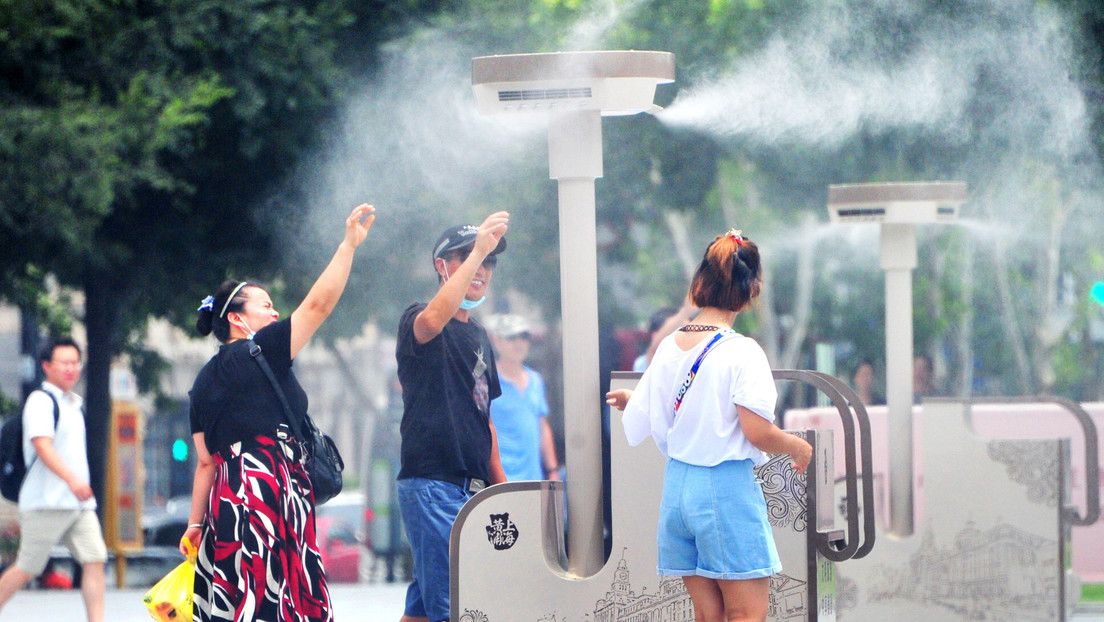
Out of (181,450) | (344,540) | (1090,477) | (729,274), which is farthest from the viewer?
(181,450)

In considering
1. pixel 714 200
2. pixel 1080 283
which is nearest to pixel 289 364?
pixel 714 200

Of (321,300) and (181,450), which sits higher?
(321,300)

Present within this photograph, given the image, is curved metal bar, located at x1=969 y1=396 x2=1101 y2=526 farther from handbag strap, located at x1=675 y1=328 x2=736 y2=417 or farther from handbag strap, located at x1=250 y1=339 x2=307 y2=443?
handbag strap, located at x1=250 y1=339 x2=307 y2=443

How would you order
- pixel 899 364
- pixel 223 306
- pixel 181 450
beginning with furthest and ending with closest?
pixel 181 450
pixel 899 364
pixel 223 306

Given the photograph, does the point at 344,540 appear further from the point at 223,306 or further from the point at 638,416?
the point at 638,416

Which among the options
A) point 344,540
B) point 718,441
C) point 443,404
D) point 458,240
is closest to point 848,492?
point 718,441

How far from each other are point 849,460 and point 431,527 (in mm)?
1545

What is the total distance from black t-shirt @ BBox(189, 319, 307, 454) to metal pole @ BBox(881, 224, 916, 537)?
11.5 feet

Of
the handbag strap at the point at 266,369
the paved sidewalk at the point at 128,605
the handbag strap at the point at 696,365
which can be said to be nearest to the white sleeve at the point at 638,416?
the handbag strap at the point at 696,365

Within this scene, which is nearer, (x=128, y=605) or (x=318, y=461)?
(x=318, y=461)

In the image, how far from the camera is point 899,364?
24.1 feet

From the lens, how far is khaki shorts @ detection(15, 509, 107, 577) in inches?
293

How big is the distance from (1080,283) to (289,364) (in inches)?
1198

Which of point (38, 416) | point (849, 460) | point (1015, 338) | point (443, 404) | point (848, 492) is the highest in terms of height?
point (1015, 338)
